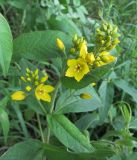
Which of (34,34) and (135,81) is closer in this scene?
(34,34)

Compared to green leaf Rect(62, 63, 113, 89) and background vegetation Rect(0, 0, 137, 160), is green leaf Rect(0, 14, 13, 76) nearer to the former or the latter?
green leaf Rect(62, 63, 113, 89)

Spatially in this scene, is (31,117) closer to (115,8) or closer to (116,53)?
(116,53)

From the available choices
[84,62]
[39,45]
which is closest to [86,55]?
[84,62]

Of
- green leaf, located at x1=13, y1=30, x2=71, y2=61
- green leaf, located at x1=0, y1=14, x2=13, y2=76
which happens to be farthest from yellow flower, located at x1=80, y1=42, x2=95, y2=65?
green leaf, located at x1=0, y1=14, x2=13, y2=76

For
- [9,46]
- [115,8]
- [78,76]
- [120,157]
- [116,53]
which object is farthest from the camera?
[115,8]

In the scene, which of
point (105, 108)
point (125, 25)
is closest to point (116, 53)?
point (105, 108)

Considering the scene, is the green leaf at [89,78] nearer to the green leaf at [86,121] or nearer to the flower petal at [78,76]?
the flower petal at [78,76]
